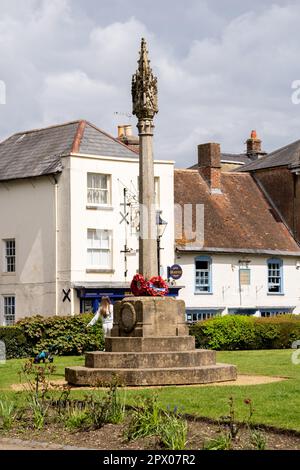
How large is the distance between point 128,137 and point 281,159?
310 inches

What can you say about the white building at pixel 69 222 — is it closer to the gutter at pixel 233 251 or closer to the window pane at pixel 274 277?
the gutter at pixel 233 251

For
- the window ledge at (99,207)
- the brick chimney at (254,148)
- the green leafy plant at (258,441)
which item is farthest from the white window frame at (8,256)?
the green leafy plant at (258,441)

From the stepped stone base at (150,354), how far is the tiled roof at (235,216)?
23.3m

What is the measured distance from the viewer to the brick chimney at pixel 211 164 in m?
47.4

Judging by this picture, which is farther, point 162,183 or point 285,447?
point 162,183

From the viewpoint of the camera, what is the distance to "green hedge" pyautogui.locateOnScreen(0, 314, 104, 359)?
29.5 meters

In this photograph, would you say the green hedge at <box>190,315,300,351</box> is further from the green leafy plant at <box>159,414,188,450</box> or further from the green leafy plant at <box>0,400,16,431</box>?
the green leafy plant at <box>159,414,188,450</box>

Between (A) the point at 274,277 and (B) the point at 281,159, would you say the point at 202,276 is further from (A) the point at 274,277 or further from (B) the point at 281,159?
(B) the point at 281,159

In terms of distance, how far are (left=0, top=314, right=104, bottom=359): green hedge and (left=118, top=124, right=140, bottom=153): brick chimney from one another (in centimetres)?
1772

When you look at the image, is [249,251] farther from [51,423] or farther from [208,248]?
[51,423]

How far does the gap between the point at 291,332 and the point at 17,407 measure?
1835 centimetres

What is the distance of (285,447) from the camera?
39.3ft

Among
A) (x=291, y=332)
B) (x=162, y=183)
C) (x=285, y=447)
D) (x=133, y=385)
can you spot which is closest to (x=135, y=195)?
(x=162, y=183)

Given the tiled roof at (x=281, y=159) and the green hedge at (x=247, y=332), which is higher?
the tiled roof at (x=281, y=159)
